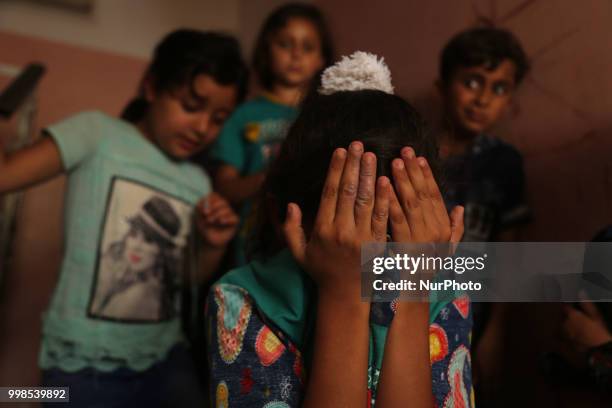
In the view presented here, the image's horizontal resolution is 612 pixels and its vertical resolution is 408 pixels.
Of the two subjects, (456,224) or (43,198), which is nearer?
(456,224)

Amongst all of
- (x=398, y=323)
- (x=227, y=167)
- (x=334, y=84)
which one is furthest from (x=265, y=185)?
(x=227, y=167)

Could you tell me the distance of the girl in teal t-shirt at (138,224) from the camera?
2.64 ft

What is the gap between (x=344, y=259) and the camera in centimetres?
48

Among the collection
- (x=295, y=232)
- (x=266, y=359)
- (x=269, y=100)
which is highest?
(x=269, y=100)

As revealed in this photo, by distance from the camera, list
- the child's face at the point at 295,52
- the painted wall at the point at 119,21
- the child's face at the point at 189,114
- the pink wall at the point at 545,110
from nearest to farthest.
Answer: the pink wall at the point at 545,110, the child's face at the point at 189,114, the child's face at the point at 295,52, the painted wall at the point at 119,21

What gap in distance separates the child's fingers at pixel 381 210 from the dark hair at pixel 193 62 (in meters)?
0.58

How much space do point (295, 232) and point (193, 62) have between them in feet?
1.87

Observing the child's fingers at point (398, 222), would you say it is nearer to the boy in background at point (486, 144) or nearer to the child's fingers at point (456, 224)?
the child's fingers at point (456, 224)

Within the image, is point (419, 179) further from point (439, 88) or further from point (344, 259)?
point (439, 88)

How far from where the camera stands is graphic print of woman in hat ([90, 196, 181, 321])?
2.77ft

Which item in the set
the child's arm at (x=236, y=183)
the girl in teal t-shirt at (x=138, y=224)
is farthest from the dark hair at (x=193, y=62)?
the child's arm at (x=236, y=183)

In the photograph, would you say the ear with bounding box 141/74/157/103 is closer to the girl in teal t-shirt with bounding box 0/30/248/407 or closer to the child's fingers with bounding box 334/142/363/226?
the girl in teal t-shirt with bounding box 0/30/248/407

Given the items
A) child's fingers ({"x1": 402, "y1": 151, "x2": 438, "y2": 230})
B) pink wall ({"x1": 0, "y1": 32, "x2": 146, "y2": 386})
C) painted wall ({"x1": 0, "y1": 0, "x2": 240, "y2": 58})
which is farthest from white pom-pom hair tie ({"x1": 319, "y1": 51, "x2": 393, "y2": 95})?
painted wall ({"x1": 0, "y1": 0, "x2": 240, "y2": 58})

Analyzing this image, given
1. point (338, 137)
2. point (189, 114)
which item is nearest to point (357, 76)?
point (338, 137)
